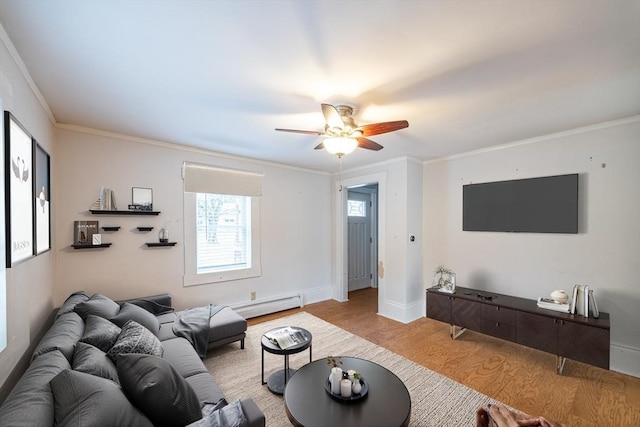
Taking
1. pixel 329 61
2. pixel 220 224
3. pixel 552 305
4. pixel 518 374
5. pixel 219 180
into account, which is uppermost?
pixel 329 61

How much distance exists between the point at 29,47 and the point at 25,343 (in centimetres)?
185

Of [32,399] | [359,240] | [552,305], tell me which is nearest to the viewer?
[32,399]

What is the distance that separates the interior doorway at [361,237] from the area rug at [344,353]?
242cm

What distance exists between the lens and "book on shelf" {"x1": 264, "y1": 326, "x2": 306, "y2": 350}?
2.37 metres

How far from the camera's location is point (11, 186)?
1.45 metres

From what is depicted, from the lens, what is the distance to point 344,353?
3.02 metres

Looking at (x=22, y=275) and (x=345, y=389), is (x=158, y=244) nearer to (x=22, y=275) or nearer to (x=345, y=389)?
(x=22, y=275)

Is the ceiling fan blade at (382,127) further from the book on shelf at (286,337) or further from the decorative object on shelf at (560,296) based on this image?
the decorative object on shelf at (560,296)

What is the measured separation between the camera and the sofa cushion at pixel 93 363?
138cm

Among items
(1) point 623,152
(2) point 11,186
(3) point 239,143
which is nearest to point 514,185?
(1) point 623,152

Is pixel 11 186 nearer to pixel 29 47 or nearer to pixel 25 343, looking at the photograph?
pixel 29 47

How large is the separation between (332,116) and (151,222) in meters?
2.80

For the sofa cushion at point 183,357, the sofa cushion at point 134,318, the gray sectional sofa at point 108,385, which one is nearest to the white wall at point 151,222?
the sofa cushion at point 134,318

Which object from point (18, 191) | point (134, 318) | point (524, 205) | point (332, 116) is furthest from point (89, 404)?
point (524, 205)
